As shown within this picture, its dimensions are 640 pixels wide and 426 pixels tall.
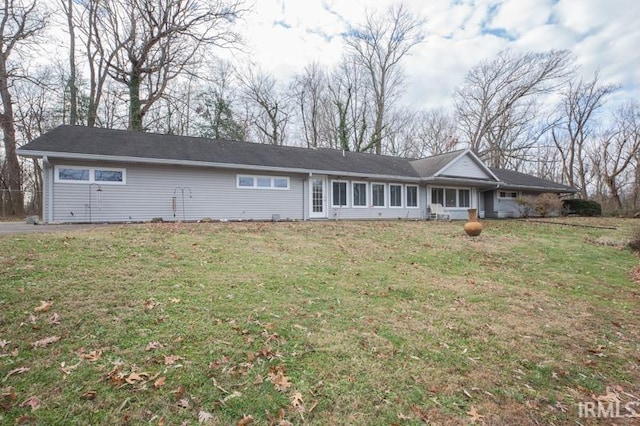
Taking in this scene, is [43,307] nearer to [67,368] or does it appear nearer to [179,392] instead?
[67,368]

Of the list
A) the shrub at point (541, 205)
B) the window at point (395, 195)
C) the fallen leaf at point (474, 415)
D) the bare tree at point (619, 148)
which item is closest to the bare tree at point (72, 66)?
the window at point (395, 195)

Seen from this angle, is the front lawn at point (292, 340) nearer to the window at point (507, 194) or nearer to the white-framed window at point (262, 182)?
the white-framed window at point (262, 182)

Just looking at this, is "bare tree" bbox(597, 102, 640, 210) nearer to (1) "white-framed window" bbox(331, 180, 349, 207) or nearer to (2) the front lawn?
(1) "white-framed window" bbox(331, 180, 349, 207)

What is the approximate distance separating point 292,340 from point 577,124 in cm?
4046

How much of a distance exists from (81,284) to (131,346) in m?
1.99

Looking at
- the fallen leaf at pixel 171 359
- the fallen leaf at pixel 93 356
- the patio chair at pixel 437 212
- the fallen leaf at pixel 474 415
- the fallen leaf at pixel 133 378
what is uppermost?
the patio chair at pixel 437 212

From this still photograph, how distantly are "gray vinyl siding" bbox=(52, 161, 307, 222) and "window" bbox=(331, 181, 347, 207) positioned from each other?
1.98 meters

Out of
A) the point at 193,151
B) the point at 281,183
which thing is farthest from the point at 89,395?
the point at 281,183

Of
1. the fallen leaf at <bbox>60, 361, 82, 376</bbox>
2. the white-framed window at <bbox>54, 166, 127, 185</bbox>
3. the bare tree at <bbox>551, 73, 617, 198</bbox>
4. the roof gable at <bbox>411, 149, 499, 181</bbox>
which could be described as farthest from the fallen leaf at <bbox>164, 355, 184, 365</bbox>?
the bare tree at <bbox>551, 73, 617, 198</bbox>

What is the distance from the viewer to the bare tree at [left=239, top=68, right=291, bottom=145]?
2984 cm

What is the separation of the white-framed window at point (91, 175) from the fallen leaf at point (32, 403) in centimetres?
1129

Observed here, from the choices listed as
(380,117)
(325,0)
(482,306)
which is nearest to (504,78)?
(380,117)

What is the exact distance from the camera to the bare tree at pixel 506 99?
2830 centimetres

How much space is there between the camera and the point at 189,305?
4.18 m
